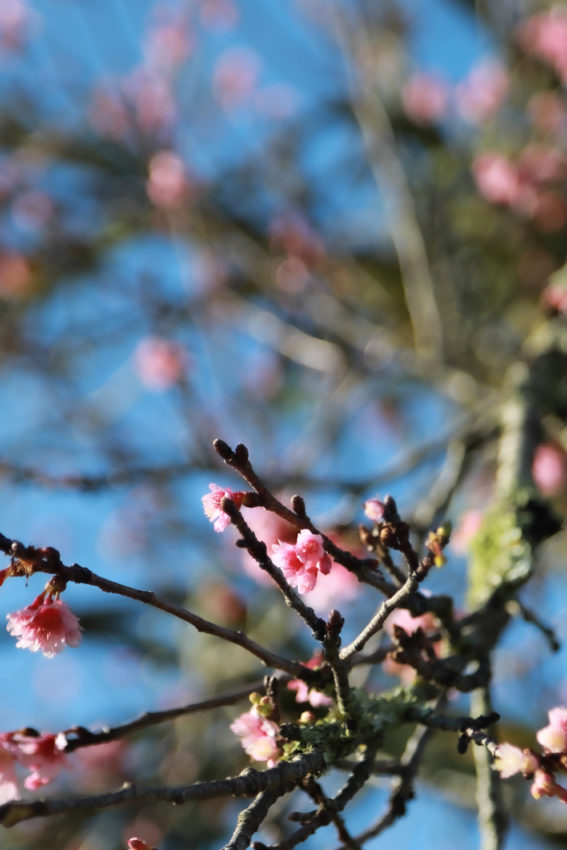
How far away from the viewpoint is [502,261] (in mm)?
4652

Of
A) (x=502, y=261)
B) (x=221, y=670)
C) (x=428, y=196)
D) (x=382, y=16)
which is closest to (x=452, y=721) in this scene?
(x=221, y=670)

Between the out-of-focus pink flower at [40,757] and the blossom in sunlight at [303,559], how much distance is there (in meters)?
0.42

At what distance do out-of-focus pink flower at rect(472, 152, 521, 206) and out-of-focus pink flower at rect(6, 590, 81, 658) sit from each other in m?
3.70

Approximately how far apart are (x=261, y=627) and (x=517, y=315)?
254 centimetres

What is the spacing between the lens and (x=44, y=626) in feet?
3.49

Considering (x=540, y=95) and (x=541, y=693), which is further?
(x=540, y=95)

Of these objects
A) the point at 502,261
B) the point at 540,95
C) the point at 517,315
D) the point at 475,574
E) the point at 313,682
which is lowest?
the point at 313,682

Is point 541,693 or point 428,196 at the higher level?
point 428,196

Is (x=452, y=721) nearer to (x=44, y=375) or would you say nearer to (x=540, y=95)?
(x=44, y=375)

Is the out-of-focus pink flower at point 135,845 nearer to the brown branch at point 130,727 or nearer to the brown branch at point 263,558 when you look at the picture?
the brown branch at point 130,727

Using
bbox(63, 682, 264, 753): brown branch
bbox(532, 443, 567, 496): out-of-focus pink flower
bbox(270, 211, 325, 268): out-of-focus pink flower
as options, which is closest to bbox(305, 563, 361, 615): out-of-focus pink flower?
bbox(63, 682, 264, 753): brown branch

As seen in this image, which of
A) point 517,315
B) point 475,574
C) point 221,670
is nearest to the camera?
point 475,574

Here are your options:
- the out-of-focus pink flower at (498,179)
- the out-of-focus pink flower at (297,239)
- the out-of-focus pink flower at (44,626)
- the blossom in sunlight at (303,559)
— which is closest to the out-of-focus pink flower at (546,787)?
the blossom in sunlight at (303,559)

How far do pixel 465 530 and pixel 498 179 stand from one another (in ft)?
8.81
